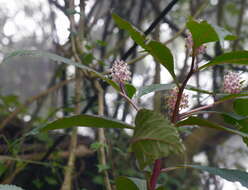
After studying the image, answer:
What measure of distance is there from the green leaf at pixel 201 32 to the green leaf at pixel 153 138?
0.14 metres

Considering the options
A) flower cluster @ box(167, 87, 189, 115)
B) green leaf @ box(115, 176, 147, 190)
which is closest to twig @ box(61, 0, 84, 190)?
green leaf @ box(115, 176, 147, 190)

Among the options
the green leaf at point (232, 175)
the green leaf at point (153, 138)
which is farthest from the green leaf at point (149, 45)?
the green leaf at point (232, 175)

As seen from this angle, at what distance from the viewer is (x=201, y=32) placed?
510mm

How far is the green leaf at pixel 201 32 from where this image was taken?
495mm

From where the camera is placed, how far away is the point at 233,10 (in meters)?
2.20

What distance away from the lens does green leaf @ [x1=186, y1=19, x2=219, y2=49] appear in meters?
0.49

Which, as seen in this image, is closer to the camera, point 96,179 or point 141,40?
point 141,40

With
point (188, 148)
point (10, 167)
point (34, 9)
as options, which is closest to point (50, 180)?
point (10, 167)

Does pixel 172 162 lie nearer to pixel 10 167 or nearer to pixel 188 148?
pixel 188 148

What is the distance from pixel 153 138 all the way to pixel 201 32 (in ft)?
0.59

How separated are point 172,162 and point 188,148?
115mm

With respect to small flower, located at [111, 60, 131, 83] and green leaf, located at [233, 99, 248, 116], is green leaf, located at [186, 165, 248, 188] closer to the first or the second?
green leaf, located at [233, 99, 248, 116]

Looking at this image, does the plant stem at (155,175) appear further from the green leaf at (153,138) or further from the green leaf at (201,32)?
the green leaf at (201,32)

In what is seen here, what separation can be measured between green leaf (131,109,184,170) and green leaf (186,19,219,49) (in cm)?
14
